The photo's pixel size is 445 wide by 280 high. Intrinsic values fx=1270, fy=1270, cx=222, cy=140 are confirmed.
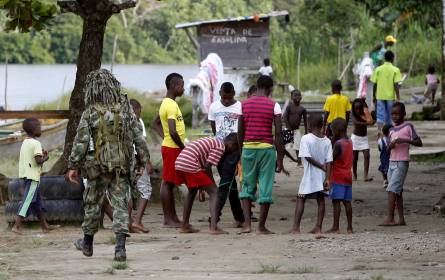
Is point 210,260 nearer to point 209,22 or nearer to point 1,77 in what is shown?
point 209,22

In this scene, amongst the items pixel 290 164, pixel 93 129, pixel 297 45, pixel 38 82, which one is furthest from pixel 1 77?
pixel 93 129

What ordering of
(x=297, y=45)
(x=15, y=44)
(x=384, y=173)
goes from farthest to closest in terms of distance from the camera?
(x=15, y=44) < (x=297, y=45) < (x=384, y=173)

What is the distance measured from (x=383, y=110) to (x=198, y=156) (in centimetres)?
935

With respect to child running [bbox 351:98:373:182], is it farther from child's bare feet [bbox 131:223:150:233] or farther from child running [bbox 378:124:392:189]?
child's bare feet [bbox 131:223:150:233]

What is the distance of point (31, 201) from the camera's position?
1345cm

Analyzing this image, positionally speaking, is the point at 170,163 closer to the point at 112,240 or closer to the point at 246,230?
the point at 246,230

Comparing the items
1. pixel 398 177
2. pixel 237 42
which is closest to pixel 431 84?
pixel 237 42

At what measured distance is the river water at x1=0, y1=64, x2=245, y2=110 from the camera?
57.2 meters

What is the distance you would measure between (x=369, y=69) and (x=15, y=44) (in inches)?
1794

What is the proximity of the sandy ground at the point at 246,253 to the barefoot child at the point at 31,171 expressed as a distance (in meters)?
0.21

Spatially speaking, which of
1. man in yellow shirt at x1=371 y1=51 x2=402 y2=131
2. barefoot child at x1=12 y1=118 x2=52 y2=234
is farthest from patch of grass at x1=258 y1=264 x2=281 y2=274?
man in yellow shirt at x1=371 y1=51 x2=402 y2=131

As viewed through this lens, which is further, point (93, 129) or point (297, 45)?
point (297, 45)

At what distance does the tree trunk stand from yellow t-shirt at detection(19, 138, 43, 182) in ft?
6.28

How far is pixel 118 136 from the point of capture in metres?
10.8
